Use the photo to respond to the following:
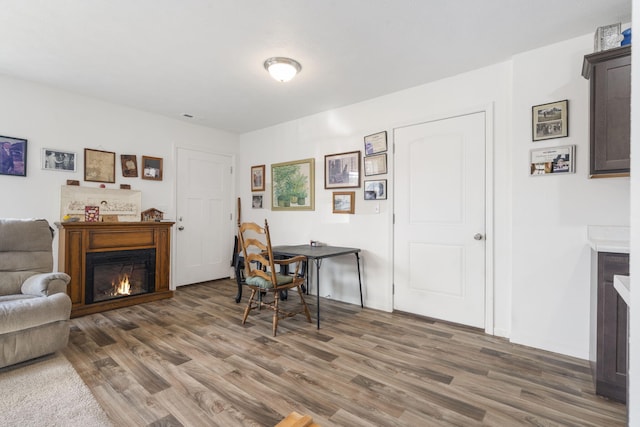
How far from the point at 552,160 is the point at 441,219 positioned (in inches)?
42.7

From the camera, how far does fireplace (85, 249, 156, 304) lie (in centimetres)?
359

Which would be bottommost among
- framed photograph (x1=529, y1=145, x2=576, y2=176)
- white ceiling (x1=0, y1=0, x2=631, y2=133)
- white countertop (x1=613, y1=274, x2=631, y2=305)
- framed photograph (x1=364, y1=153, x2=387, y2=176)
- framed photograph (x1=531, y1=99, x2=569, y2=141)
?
white countertop (x1=613, y1=274, x2=631, y2=305)

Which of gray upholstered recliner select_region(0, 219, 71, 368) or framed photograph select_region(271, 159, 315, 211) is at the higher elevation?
framed photograph select_region(271, 159, 315, 211)

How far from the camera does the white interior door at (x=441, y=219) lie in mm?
3061

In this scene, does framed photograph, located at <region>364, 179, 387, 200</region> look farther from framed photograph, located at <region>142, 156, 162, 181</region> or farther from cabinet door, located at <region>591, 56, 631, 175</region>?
framed photograph, located at <region>142, 156, 162, 181</region>

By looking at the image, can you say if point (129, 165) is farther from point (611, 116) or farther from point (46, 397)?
point (611, 116)

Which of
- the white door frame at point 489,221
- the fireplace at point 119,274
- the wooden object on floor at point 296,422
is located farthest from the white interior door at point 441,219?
the fireplace at point 119,274

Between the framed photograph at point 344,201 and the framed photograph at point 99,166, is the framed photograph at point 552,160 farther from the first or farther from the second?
the framed photograph at point 99,166

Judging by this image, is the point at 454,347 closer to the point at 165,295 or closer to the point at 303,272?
the point at 303,272

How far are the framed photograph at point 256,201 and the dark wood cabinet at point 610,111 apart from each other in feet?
13.6

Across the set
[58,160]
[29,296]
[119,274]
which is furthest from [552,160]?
[58,160]

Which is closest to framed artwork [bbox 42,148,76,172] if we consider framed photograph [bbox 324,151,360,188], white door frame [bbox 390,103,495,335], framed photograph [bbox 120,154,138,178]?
framed photograph [bbox 120,154,138,178]

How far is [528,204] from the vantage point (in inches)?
106

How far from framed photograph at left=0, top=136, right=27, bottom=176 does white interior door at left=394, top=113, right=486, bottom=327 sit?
13.5 ft
